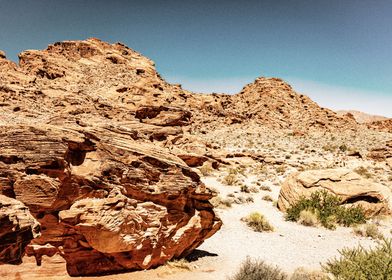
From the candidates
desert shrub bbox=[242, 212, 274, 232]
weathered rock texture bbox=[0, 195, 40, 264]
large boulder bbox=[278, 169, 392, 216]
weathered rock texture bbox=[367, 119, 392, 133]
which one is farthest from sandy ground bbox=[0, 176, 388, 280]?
weathered rock texture bbox=[367, 119, 392, 133]

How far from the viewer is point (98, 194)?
677 cm

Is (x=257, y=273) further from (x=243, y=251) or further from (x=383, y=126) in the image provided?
(x=383, y=126)

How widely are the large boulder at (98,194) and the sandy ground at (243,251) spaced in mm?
331

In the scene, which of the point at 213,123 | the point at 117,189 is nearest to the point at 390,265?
the point at 117,189

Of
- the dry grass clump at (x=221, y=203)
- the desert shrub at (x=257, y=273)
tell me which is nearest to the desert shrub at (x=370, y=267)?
the desert shrub at (x=257, y=273)

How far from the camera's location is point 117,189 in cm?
700

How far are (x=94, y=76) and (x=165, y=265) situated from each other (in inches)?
2004

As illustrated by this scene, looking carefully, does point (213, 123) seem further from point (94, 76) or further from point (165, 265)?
point (165, 265)

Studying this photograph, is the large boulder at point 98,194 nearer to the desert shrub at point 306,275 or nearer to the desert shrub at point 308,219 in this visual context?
the desert shrub at point 306,275

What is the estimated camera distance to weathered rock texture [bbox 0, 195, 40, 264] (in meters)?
4.24

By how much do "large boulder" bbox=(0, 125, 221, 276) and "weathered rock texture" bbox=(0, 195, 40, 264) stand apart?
154 centimetres

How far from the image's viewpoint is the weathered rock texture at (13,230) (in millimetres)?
4238

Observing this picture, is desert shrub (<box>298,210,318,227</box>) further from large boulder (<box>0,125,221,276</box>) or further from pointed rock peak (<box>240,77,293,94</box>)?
pointed rock peak (<box>240,77,293,94</box>)

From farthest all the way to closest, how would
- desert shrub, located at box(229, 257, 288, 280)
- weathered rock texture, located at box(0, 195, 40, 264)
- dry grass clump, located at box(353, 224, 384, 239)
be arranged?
dry grass clump, located at box(353, 224, 384, 239) → desert shrub, located at box(229, 257, 288, 280) → weathered rock texture, located at box(0, 195, 40, 264)
